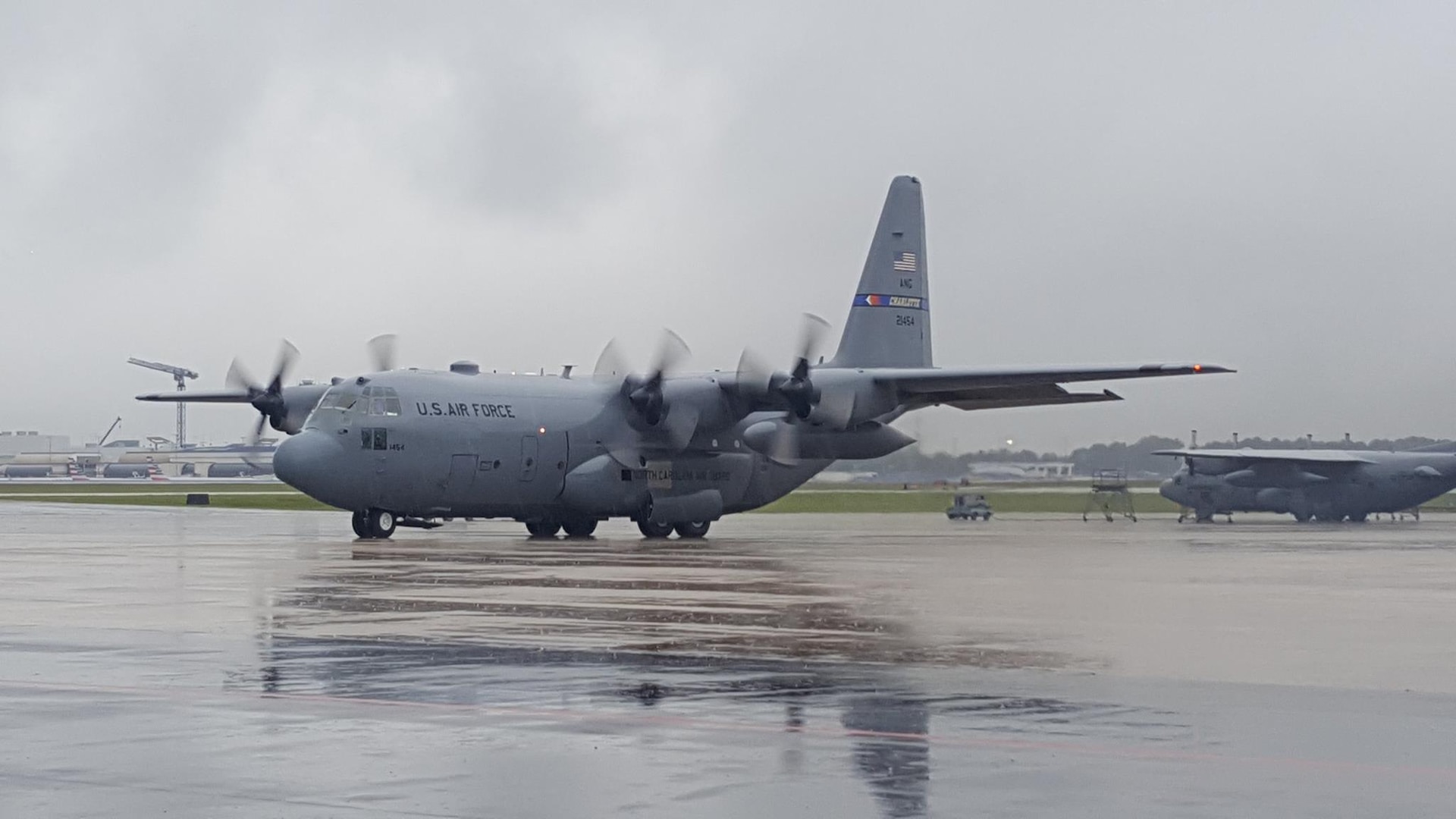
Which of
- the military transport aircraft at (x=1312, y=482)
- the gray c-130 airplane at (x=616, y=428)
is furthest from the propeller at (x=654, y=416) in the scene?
the military transport aircraft at (x=1312, y=482)

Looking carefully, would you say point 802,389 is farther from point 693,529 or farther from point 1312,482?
point 1312,482

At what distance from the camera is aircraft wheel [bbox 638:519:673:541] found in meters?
40.7

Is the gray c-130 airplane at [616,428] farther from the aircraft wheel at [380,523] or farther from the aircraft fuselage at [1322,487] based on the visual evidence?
the aircraft fuselage at [1322,487]

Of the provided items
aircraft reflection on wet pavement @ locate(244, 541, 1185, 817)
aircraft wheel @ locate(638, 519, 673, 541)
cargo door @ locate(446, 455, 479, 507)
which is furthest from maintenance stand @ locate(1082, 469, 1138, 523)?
aircraft reflection on wet pavement @ locate(244, 541, 1185, 817)

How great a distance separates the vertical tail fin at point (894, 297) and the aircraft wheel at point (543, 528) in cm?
871

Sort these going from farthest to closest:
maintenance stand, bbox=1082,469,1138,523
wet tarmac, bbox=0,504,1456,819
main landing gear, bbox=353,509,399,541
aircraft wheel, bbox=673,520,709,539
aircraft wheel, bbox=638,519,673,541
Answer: maintenance stand, bbox=1082,469,1138,523, aircraft wheel, bbox=673,520,709,539, aircraft wheel, bbox=638,519,673,541, main landing gear, bbox=353,509,399,541, wet tarmac, bbox=0,504,1456,819

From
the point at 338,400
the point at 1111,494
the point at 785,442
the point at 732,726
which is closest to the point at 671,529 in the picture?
the point at 785,442

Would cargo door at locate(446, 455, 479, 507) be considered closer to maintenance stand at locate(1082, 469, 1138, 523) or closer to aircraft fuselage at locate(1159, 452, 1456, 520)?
maintenance stand at locate(1082, 469, 1138, 523)

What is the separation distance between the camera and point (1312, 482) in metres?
61.4

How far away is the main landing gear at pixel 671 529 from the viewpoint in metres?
40.8

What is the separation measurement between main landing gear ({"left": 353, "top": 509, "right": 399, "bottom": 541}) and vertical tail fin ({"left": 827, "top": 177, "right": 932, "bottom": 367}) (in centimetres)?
1284

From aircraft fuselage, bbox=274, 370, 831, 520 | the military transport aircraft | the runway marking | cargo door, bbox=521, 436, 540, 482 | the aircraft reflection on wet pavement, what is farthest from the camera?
the military transport aircraft

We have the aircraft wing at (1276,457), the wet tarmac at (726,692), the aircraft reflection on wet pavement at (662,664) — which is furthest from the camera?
the aircraft wing at (1276,457)

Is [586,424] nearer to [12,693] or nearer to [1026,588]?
[1026,588]
